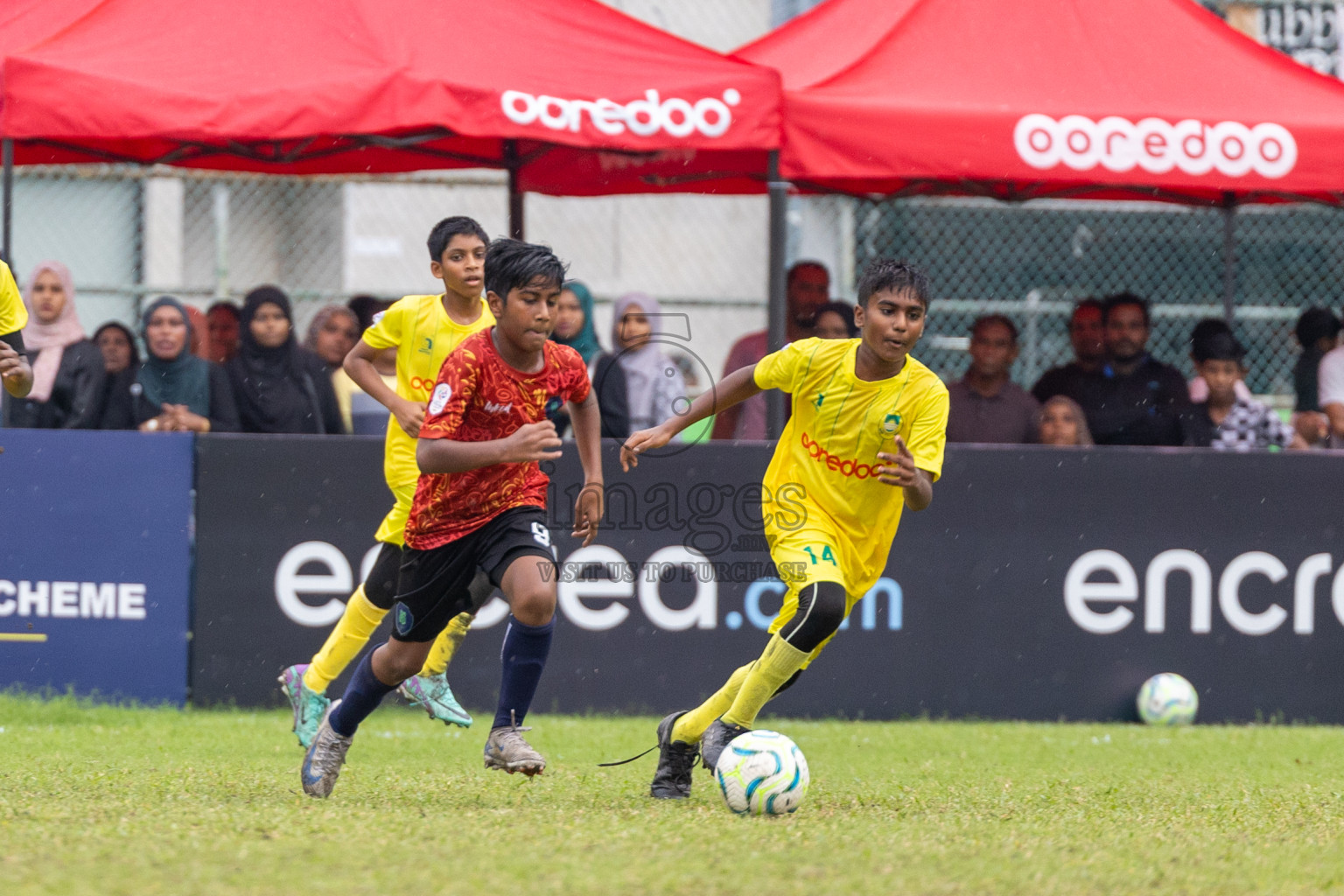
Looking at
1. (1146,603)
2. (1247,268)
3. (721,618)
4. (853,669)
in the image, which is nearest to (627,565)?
(721,618)

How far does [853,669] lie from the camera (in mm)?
9062

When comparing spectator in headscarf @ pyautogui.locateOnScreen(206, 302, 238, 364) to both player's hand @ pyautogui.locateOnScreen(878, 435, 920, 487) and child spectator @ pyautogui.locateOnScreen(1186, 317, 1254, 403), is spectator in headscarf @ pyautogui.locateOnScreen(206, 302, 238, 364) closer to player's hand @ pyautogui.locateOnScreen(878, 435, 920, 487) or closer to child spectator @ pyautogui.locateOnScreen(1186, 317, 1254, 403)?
child spectator @ pyautogui.locateOnScreen(1186, 317, 1254, 403)

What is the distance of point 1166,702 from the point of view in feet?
29.6

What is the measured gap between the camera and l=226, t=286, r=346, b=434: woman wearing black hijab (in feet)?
31.0

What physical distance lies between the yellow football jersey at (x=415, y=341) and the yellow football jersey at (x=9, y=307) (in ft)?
4.59

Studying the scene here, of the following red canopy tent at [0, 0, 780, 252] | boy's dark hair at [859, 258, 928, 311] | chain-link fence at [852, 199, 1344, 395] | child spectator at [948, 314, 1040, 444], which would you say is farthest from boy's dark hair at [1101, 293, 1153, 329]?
boy's dark hair at [859, 258, 928, 311]

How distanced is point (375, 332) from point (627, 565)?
215cm

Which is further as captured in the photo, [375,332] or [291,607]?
[291,607]

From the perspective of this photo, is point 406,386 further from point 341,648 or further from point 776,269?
point 776,269

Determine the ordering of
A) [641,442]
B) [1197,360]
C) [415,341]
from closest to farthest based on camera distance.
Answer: [641,442], [415,341], [1197,360]

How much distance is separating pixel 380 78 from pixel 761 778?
4.73 meters

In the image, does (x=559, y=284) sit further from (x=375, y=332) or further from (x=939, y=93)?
(x=939, y=93)

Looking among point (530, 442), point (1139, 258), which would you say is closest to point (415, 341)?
point (530, 442)

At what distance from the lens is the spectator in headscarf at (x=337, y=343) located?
977 centimetres
